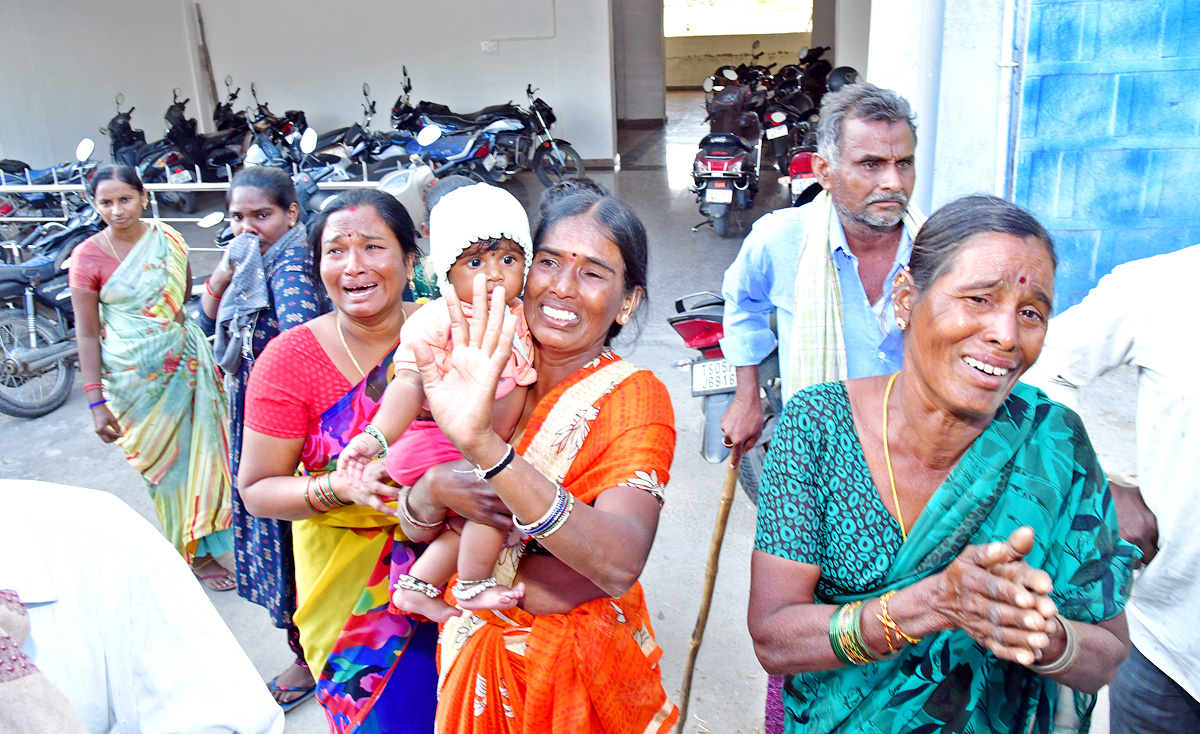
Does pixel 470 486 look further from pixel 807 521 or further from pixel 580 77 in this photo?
pixel 580 77

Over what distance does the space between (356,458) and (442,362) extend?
0.96 ft

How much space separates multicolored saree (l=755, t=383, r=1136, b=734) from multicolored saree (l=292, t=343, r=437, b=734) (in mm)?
1035

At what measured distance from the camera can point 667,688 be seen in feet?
9.30

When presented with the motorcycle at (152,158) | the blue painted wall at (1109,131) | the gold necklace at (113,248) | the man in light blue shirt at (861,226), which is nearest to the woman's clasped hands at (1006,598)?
the man in light blue shirt at (861,226)

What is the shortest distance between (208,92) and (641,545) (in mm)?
14781

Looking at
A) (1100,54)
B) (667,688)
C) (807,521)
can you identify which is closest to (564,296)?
(807,521)

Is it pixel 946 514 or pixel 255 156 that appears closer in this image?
pixel 946 514

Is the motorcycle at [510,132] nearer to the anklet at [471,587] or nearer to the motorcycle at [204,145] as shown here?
the motorcycle at [204,145]

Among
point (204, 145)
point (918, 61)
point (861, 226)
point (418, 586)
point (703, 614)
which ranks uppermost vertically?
point (918, 61)

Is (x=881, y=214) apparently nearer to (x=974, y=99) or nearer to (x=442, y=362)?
(x=442, y=362)

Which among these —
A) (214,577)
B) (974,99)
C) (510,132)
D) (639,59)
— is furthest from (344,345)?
(639,59)

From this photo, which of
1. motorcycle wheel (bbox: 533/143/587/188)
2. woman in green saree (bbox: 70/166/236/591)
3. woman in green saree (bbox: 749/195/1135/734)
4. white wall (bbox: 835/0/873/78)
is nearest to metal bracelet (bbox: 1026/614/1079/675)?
woman in green saree (bbox: 749/195/1135/734)

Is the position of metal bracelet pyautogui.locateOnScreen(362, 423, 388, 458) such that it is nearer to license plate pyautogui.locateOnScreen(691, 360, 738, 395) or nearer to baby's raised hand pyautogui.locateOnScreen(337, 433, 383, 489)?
baby's raised hand pyautogui.locateOnScreen(337, 433, 383, 489)

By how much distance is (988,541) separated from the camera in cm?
136
